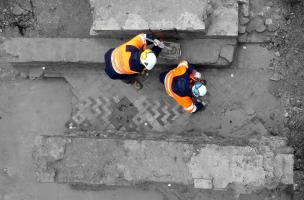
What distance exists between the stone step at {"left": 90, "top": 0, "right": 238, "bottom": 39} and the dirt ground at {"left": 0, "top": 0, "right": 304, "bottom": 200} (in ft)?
2.78

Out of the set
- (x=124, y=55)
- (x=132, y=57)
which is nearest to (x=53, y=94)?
(x=124, y=55)

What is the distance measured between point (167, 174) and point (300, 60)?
314cm

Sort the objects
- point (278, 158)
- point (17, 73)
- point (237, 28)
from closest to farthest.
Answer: point (278, 158), point (237, 28), point (17, 73)

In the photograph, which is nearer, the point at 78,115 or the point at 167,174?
the point at 167,174

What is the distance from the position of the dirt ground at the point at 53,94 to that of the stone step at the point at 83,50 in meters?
0.52

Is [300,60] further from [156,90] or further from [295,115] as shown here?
[156,90]

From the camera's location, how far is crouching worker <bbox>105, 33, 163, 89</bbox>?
6258 mm

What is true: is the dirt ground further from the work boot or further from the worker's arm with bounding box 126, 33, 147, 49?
the worker's arm with bounding box 126, 33, 147, 49

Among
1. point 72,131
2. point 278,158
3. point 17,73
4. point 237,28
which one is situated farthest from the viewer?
point 17,73

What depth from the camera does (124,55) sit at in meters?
6.34

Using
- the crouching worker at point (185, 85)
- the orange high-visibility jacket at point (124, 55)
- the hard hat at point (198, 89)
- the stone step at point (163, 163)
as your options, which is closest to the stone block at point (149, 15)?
the orange high-visibility jacket at point (124, 55)

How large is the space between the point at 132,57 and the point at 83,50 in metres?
1.39

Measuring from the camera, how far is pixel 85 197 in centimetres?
752

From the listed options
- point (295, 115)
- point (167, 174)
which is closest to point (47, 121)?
point (167, 174)
